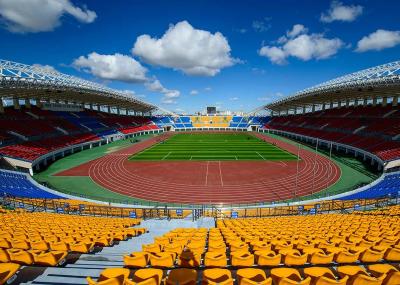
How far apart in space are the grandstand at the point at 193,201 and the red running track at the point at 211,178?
0.16m

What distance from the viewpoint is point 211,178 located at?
98.4 feet

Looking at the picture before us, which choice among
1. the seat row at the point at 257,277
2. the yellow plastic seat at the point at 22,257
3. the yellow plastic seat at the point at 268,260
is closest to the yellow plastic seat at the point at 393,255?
the seat row at the point at 257,277

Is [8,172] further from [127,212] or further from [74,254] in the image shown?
[74,254]

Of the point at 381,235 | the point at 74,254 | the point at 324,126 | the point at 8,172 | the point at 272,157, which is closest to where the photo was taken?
the point at 74,254

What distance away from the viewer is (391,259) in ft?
18.7

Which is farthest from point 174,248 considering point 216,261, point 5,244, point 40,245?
point 5,244

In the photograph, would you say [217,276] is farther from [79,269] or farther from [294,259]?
[79,269]

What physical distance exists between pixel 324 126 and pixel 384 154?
93.7 ft

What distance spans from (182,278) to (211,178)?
25845mm

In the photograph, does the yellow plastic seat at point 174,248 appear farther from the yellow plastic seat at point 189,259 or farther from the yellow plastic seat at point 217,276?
the yellow plastic seat at point 217,276

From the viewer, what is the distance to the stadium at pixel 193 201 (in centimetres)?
525

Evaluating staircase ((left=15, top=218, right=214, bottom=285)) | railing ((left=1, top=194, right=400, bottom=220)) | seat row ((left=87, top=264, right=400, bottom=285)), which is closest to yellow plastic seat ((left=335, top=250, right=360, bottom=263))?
seat row ((left=87, top=264, right=400, bottom=285))

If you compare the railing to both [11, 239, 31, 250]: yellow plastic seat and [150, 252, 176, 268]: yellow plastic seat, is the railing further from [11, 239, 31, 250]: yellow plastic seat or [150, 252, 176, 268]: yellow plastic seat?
[150, 252, 176, 268]: yellow plastic seat

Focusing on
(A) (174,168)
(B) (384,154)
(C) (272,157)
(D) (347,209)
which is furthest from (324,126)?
(D) (347,209)
